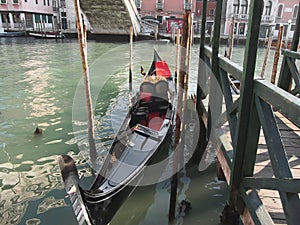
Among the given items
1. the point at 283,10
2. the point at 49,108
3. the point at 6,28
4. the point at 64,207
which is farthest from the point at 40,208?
the point at 283,10

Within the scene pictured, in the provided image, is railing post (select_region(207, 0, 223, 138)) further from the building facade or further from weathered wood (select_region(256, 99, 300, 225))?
the building facade

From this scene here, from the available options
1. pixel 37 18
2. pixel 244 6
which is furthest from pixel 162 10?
pixel 37 18

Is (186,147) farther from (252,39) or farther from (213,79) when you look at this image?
(252,39)

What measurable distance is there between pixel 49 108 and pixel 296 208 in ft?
16.2

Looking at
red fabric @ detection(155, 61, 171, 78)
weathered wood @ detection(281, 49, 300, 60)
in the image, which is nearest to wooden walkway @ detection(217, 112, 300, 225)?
weathered wood @ detection(281, 49, 300, 60)

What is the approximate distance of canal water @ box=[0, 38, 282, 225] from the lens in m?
2.59

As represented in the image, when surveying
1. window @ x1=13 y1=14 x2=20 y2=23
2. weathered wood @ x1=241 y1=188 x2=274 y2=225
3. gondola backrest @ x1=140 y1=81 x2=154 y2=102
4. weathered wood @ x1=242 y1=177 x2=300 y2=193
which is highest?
window @ x1=13 y1=14 x2=20 y2=23

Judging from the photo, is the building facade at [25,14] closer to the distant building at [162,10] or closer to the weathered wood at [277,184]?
the distant building at [162,10]

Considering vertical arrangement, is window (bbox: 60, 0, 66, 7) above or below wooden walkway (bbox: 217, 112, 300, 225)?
above

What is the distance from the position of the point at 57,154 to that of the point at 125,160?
52.2 inches

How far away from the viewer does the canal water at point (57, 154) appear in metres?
2.59

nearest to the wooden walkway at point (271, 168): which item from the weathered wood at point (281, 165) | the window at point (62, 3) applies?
the weathered wood at point (281, 165)

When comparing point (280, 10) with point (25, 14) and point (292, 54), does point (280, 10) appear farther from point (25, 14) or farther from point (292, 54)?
point (292, 54)

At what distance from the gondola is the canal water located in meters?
0.40
